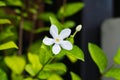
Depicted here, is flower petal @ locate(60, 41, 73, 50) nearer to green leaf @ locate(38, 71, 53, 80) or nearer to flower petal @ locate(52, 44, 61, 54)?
flower petal @ locate(52, 44, 61, 54)

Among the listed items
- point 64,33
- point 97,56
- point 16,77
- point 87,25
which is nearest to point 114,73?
point 97,56

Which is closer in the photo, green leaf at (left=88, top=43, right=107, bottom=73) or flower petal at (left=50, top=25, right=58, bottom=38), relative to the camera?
flower petal at (left=50, top=25, right=58, bottom=38)

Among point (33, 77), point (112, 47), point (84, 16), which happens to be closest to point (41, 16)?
point (84, 16)

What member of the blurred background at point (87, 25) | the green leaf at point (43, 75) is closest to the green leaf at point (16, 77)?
the green leaf at point (43, 75)

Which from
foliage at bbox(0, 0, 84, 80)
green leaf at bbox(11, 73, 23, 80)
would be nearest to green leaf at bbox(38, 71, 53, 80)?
foliage at bbox(0, 0, 84, 80)

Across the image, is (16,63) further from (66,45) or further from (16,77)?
(66,45)

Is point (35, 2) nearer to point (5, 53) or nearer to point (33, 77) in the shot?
point (5, 53)

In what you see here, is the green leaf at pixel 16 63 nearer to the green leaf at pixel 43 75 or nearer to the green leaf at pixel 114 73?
the green leaf at pixel 43 75
